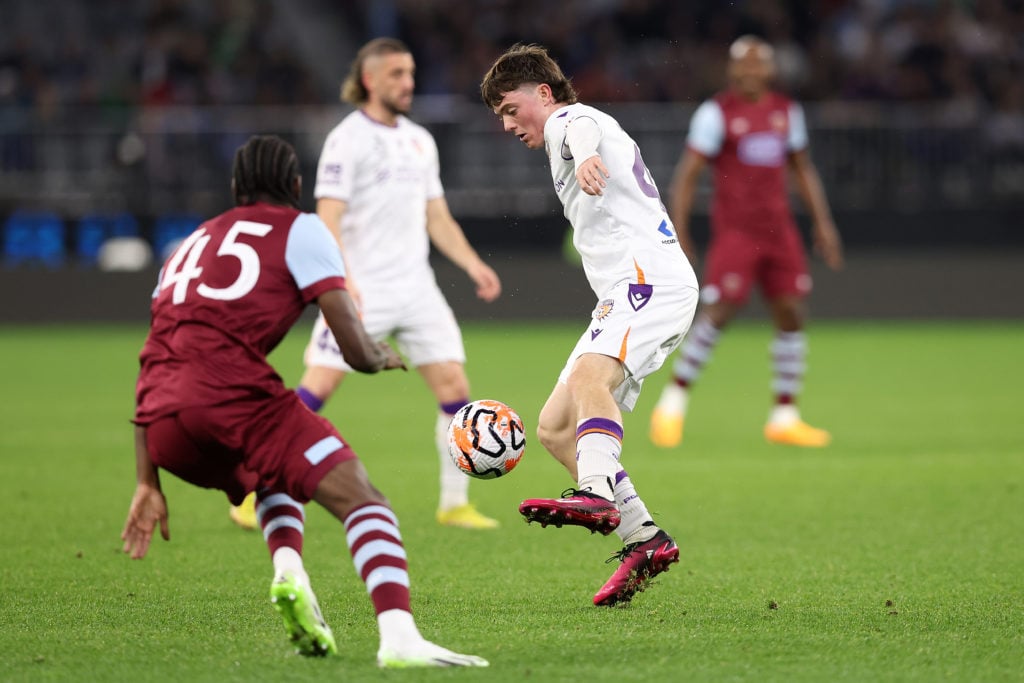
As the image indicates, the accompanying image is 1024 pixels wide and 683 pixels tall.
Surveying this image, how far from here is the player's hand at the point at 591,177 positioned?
17.5 feet

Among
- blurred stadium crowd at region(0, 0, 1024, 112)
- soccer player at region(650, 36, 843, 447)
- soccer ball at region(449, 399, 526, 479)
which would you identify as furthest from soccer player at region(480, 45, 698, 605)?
blurred stadium crowd at region(0, 0, 1024, 112)

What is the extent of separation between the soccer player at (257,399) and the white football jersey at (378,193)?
3.17 m

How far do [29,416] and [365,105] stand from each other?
5.48 meters

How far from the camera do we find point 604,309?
18.9 ft

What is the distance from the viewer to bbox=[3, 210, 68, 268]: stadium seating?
18.8m

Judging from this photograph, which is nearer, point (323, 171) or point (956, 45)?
point (323, 171)

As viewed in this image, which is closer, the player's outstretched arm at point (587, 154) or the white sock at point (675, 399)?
the player's outstretched arm at point (587, 154)

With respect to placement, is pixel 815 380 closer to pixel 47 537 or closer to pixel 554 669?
pixel 47 537

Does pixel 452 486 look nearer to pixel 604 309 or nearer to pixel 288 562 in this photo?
pixel 604 309

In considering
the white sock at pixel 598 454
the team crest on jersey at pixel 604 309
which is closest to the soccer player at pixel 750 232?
the team crest on jersey at pixel 604 309

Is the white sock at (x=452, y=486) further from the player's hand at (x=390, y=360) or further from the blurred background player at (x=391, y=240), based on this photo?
the player's hand at (x=390, y=360)

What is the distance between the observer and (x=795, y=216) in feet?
63.6

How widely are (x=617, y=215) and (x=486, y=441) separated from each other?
993 millimetres

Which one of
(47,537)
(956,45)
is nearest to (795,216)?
(956,45)
